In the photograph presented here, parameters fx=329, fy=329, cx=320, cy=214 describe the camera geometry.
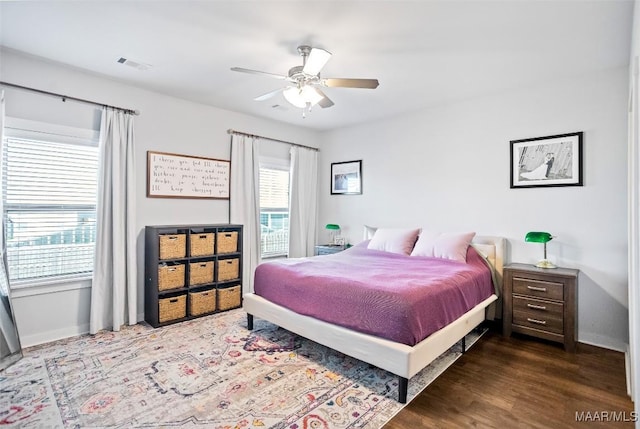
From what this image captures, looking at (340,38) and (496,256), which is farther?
(496,256)

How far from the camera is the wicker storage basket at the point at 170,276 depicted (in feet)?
11.5

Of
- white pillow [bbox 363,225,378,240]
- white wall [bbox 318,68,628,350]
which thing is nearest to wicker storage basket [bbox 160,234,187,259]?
white pillow [bbox 363,225,378,240]

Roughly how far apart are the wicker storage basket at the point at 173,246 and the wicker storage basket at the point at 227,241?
0.42 meters

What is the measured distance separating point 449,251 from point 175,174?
10.8 ft

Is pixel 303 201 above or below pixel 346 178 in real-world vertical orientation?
below

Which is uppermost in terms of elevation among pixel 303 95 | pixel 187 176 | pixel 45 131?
pixel 303 95

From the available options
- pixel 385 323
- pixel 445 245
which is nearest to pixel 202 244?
pixel 385 323

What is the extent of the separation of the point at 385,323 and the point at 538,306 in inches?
72.4

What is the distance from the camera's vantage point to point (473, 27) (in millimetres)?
2410

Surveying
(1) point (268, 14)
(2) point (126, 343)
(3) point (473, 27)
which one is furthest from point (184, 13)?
(2) point (126, 343)

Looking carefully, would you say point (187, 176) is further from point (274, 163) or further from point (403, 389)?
point (403, 389)

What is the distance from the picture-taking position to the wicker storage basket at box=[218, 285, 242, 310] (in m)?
3.97

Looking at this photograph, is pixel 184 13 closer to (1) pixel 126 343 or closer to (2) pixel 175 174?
(2) pixel 175 174

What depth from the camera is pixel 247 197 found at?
4.61m
